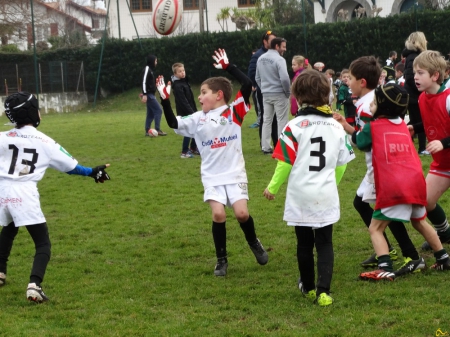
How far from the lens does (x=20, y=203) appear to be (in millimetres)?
5586

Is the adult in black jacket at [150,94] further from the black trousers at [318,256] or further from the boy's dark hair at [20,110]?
the black trousers at [318,256]

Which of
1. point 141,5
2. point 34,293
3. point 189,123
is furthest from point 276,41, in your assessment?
point 141,5

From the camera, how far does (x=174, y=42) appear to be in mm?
32594

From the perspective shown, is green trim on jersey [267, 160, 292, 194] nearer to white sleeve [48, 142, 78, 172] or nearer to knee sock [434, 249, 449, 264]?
knee sock [434, 249, 449, 264]

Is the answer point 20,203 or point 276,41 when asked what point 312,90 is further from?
point 276,41

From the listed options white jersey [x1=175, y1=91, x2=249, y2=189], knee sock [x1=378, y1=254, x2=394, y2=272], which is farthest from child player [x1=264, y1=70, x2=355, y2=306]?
white jersey [x1=175, y1=91, x2=249, y2=189]

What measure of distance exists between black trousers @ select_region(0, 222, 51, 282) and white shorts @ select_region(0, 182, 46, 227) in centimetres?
13

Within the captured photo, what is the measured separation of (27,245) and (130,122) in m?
15.7

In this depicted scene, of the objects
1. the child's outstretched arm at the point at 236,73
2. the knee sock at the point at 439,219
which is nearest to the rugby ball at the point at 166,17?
the child's outstretched arm at the point at 236,73

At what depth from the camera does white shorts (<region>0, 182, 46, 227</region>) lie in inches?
220

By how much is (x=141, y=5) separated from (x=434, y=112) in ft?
135

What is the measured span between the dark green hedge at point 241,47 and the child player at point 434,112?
2277 cm

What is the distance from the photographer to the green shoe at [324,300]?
16.6ft

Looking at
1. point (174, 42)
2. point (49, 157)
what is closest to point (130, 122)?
point (174, 42)
